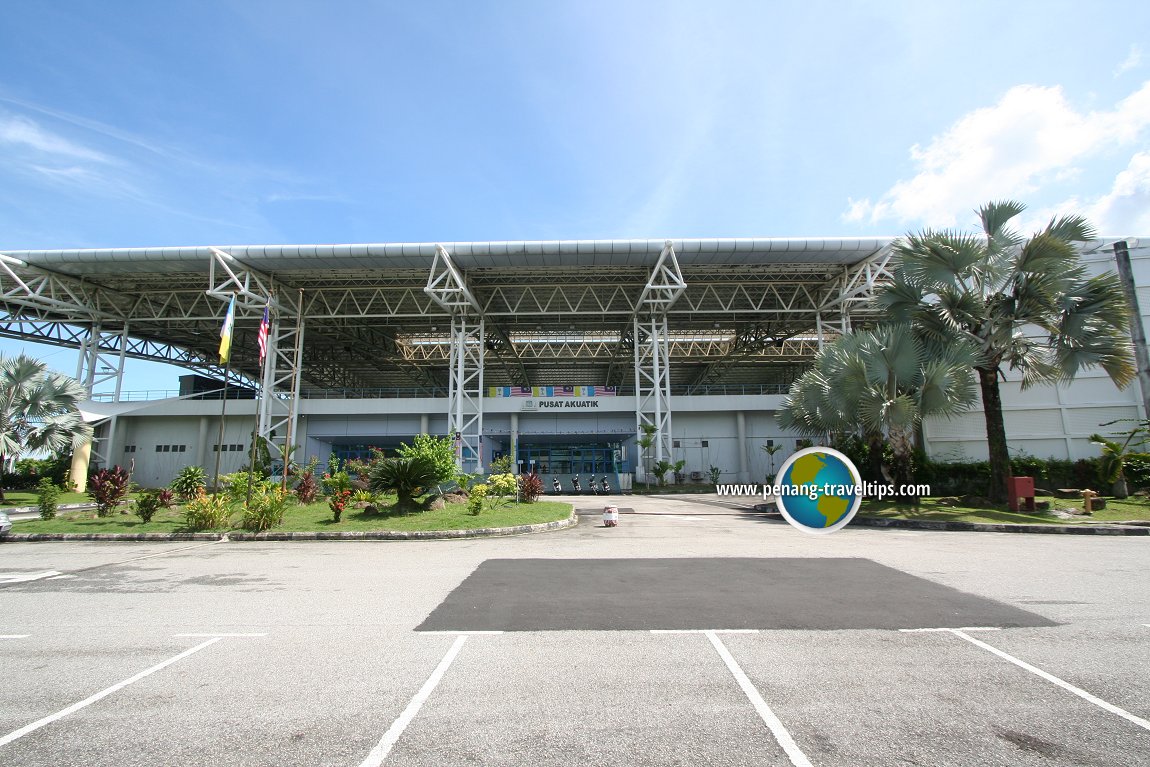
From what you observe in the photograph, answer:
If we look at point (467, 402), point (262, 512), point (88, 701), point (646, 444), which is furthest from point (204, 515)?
point (646, 444)

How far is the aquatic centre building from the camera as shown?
2594cm

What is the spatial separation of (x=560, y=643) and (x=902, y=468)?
16375 mm

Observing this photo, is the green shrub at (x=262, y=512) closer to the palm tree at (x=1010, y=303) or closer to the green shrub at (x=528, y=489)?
the green shrub at (x=528, y=489)

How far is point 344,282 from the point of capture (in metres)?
30.6

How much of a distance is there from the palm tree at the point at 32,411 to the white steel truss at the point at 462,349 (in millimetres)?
15242

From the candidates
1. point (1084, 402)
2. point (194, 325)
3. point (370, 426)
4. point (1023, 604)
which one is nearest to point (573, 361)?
point (370, 426)

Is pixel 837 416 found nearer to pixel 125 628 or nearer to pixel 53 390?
pixel 125 628

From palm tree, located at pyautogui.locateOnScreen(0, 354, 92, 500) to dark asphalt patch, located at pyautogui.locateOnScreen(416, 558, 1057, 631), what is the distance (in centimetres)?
2243

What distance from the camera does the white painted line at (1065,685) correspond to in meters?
3.16

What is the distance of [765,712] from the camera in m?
3.28

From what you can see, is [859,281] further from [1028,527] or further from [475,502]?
[475,502]

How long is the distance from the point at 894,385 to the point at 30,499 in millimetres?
33254

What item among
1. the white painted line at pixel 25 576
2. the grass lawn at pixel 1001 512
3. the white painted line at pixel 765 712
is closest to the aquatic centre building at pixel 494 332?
the grass lawn at pixel 1001 512

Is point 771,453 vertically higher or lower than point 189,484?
higher
